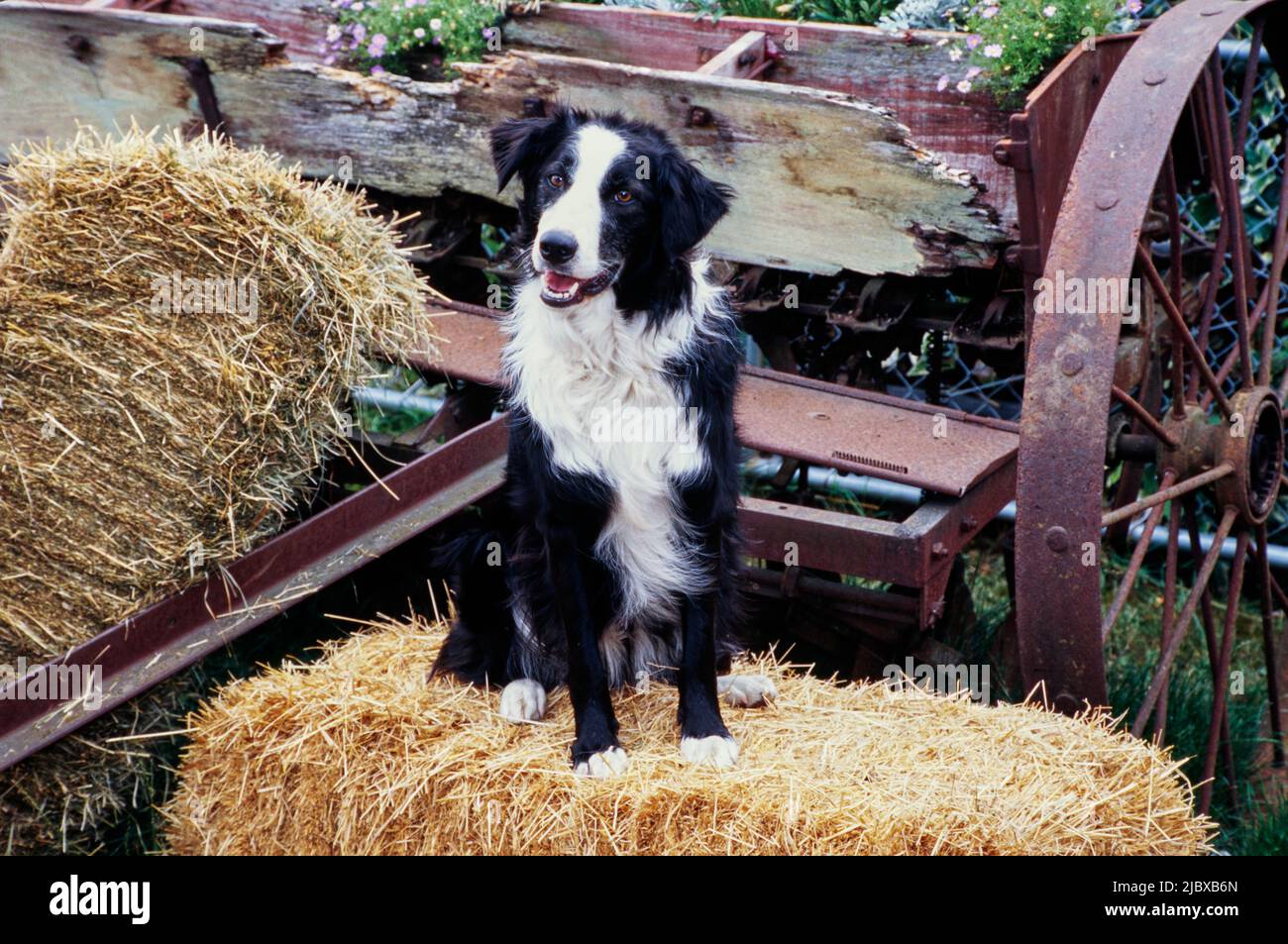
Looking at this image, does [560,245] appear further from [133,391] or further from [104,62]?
[104,62]

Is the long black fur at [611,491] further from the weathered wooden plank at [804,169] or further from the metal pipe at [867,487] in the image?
the metal pipe at [867,487]

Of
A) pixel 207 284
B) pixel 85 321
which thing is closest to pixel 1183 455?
pixel 207 284

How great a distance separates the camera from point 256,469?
3131 mm

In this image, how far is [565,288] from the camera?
2568mm

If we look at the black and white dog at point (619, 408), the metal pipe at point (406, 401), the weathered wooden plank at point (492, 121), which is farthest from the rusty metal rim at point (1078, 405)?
the metal pipe at point (406, 401)

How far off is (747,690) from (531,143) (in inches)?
47.6

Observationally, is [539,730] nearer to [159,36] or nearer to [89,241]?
[89,241]

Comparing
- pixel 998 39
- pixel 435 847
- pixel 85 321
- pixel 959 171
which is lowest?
pixel 435 847

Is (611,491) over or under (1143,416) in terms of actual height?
under

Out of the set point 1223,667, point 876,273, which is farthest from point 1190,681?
point 876,273

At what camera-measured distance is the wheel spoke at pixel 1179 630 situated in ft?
9.96

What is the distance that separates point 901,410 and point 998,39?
95 centimetres

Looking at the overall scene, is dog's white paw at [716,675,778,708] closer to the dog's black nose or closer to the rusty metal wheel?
the rusty metal wheel

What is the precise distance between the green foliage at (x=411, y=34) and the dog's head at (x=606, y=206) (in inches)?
68.3
